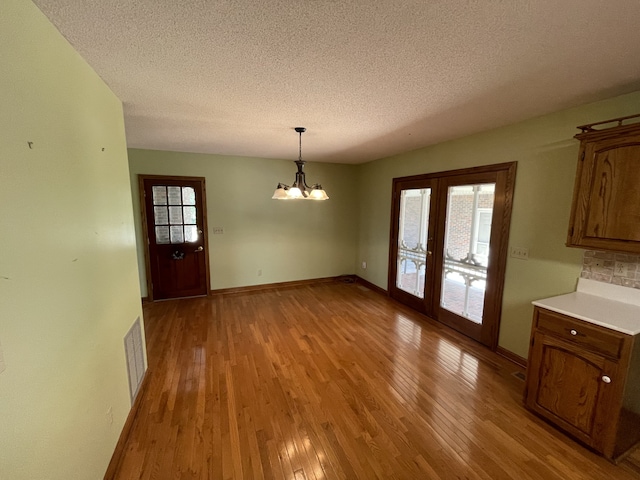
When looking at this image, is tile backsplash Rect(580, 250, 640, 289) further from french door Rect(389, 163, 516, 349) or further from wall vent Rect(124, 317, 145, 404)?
wall vent Rect(124, 317, 145, 404)

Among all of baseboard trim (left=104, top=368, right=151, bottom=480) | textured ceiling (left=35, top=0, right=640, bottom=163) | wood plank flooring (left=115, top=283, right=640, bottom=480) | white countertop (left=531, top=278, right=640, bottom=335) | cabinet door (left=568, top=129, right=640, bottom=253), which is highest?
textured ceiling (left=35, top=0, right=640, bottom=163)

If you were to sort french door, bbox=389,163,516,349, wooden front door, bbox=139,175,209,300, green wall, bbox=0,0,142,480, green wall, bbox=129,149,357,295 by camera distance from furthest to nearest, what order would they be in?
green wall, bbox=129,149,357,295 → wooden front door, bbox=139,175,209,300 → french door, bbox=389,163,516,349 → green wall, bbox=0,0,142,480

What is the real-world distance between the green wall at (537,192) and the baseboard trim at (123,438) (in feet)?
11.1

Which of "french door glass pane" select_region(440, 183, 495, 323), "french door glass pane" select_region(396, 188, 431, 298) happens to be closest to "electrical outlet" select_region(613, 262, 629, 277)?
"french door glass pane" select_region(440, 183, 495, 323)

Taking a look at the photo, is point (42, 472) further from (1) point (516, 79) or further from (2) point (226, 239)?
(2) point (226, 239)

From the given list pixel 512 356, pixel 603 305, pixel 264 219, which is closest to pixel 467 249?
pixel 512 356

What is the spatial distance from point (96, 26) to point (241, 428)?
2.47 metres

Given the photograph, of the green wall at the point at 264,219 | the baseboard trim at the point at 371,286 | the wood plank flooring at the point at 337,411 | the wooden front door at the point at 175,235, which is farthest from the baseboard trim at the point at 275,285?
the wood plank flooring at the point at 337,411

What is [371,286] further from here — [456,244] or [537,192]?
[537,192]

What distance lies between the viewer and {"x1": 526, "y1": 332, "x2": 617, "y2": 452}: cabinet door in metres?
1.58

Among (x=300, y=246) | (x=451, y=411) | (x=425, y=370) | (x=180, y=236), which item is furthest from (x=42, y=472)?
(x=300, y=246)

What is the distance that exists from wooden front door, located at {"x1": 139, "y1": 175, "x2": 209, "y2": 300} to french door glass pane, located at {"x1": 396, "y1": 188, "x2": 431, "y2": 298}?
327 cm

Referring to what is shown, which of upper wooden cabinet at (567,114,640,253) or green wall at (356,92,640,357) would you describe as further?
green wall at (356,92,640,357)

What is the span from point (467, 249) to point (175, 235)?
4.28 m
